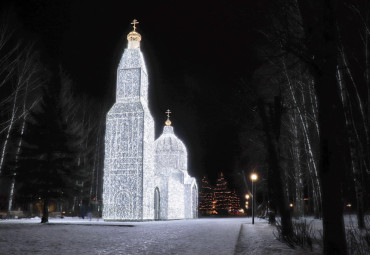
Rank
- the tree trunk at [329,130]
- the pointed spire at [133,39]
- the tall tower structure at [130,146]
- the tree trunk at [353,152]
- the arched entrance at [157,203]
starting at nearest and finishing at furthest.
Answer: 1. the tree trunk at [329,130]
2. the tree trunk at [353,152]
3. the tall tower structure at [130,146]
4. the pointed spire at [133,39]
5. the arched entrance at [157,203]

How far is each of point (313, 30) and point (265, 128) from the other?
5932 millimetres

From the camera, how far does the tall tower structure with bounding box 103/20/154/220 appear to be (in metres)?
30.6

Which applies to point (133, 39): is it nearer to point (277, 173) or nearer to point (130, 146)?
point (130, 146)

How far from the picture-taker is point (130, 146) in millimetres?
31562

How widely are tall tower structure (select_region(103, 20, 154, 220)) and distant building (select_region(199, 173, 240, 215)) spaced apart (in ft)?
128

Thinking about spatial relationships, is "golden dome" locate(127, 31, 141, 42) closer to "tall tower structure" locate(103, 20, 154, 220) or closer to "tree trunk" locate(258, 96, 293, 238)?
"tall tower structure" locate(103, 20, 154, 220)

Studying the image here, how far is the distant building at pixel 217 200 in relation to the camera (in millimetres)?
70562

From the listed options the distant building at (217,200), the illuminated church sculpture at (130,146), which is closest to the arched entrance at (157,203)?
the illuminated church sculpture at (130,146)

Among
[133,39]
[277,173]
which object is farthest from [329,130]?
[133,39]

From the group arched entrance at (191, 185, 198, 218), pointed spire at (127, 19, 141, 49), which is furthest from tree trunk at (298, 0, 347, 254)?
arched entrance at (191, 185, 198, 218)

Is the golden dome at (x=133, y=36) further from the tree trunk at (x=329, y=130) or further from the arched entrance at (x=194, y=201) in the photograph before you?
the tree trunk at (x=329, y=130)

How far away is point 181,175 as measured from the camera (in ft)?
151

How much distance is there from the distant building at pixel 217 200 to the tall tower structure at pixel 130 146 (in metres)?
38.9

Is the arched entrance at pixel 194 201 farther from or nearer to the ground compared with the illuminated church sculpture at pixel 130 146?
nearer to the ground
